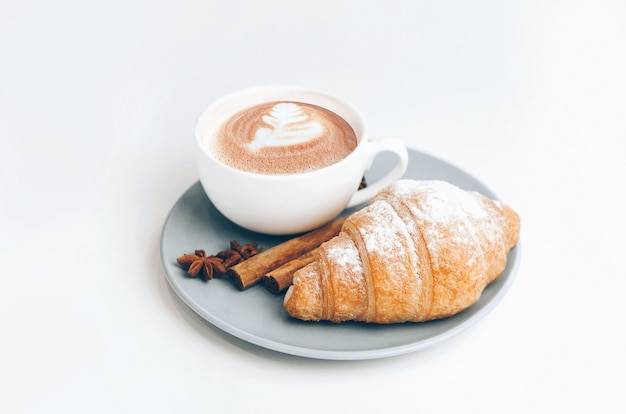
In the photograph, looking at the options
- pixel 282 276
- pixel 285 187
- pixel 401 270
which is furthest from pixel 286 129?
pixel 401 270

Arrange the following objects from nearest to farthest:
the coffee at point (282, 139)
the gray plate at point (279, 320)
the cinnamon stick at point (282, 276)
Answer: the gray plate at point (279, 320)
the cinnamon stick at point (282, 276)
the coffee at point (282, 139)

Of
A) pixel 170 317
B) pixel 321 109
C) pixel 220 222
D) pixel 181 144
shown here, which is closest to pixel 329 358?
pixel 170 317

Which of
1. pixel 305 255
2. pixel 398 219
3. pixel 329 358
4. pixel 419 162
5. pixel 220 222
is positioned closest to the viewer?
pixel 329 358

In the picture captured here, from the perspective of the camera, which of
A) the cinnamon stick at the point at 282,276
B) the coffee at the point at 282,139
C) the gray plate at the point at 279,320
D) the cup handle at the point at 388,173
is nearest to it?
the gray plate at the point at 279,320

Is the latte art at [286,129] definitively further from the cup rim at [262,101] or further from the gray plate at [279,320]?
the gray plate at [279,320]

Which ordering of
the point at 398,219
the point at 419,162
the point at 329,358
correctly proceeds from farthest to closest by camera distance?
1. the point at 419,162
2. the point at 398,219
3. the point at 329,358

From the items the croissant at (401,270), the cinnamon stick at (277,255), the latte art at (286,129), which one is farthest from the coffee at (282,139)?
the croissant at (401,270)

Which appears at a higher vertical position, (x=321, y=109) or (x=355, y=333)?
(x=321, y=109)

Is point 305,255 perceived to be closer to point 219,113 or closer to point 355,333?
point 355,333
